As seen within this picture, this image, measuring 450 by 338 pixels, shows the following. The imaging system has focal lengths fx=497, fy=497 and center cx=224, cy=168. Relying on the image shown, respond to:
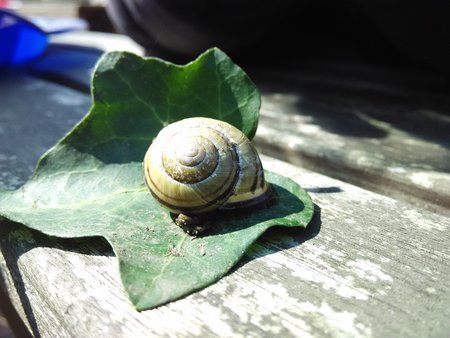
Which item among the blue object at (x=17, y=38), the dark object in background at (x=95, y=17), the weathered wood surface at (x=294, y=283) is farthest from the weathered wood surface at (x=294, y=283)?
the dark object in background at (x=95, y=17)

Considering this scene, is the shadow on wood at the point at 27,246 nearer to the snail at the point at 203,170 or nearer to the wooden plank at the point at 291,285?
the wooden plank at the point at 291,285

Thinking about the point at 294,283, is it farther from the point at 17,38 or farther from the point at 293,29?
the point at 17,38

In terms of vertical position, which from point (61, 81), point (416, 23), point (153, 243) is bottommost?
point (61, 81)

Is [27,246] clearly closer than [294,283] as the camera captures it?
No

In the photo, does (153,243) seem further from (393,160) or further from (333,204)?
(393,160)

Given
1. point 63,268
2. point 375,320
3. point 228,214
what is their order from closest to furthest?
1. point 375,320
2. point 63,268
3. point 228,214

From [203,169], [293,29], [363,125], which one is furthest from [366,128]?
[293,29]

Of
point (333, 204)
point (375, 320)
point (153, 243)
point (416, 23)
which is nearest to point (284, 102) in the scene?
point (416, 23)
